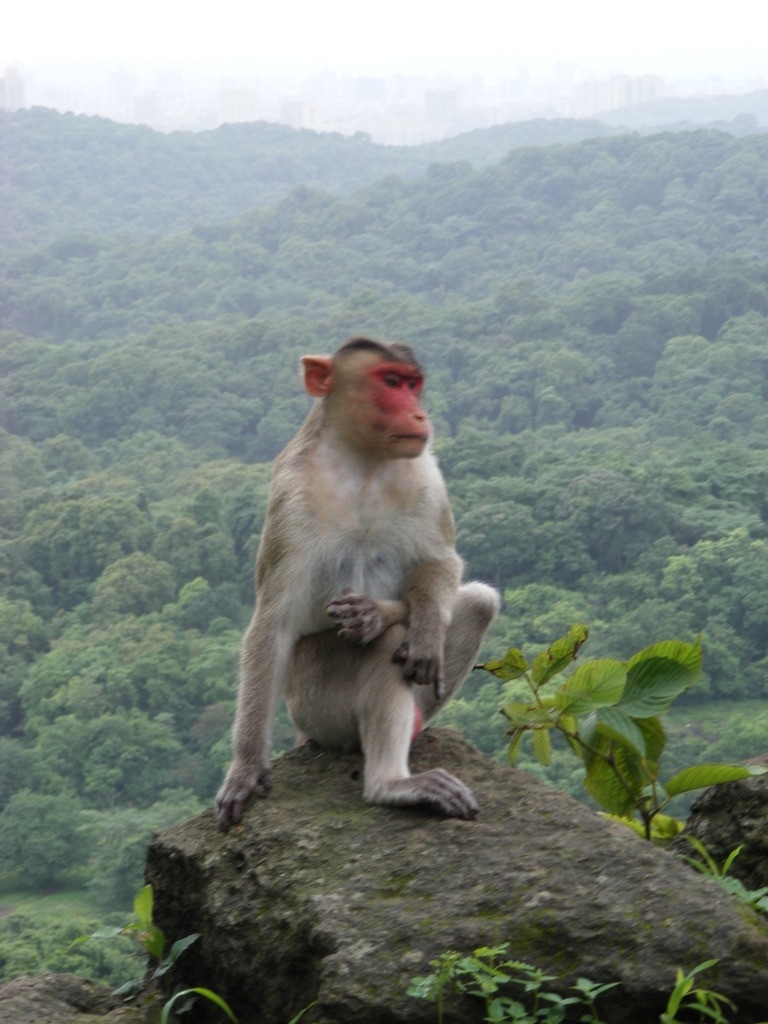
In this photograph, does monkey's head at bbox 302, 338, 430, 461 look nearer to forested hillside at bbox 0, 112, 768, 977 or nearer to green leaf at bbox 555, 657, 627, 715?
green leaf at bbox 555, 657, 627, 715

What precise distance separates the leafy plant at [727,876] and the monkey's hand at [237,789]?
81 cm

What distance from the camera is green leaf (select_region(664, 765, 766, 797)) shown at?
250 cm

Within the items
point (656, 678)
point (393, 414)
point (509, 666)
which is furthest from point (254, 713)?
point (656, 678)

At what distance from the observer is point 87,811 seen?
29.1 m

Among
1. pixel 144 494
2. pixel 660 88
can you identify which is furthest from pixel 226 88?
pixel 144 494

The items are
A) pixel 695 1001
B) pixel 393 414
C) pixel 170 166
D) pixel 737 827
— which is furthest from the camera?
pixel 170 166

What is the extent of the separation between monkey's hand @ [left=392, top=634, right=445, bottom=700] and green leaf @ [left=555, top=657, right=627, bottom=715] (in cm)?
26

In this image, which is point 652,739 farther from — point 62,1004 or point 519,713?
point 62,1004

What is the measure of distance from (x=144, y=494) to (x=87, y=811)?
1748cm

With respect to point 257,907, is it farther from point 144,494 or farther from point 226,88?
point 226,88

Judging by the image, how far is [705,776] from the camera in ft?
8.34

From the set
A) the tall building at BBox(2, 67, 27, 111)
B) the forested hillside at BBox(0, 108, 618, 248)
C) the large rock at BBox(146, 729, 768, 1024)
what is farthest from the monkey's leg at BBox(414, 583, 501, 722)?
the tall building at BBox(2, 67, 27, 111)

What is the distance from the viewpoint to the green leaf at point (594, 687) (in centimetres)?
260

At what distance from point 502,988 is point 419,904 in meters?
0.22
